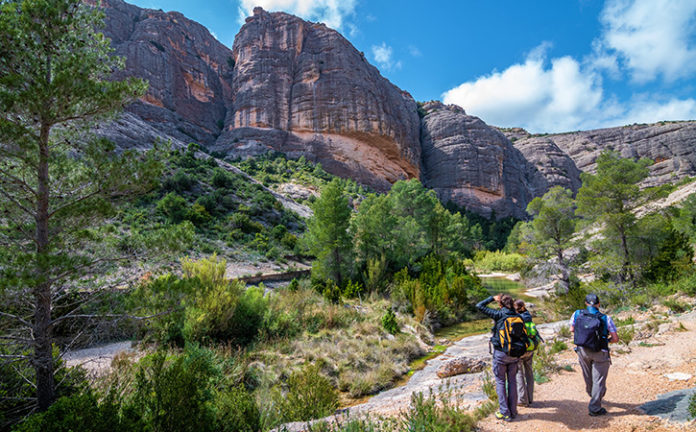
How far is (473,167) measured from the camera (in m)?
60.8

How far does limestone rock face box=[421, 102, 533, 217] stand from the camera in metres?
60.3

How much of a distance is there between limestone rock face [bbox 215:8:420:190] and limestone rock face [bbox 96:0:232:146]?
512cm

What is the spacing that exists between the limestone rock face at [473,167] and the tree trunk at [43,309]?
60910 millimetres

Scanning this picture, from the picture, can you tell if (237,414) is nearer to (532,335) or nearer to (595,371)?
(532,335)

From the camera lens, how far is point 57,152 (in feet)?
12.8

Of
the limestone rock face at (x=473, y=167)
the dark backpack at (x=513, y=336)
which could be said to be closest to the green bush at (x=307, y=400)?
the dark backpack at (x=513, y=336)

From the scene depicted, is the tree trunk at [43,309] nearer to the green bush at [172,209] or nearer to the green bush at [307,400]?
the green bush at [307,400]

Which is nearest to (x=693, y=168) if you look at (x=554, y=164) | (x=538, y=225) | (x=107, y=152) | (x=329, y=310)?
(x=554, y=164)

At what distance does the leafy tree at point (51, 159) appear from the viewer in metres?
3.17

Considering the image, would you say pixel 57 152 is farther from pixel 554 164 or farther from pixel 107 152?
pixel 554 164

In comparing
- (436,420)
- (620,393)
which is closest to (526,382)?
(620,393)

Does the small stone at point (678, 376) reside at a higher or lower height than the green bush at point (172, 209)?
lower

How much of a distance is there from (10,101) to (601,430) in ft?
23.2

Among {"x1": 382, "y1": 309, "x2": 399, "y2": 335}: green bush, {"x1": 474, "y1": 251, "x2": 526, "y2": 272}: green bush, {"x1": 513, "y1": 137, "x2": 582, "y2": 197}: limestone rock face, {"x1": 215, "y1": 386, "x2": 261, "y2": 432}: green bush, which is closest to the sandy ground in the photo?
{"x1": 215, "y1": 386, "x2": 261, "y2": 432}: green bush
